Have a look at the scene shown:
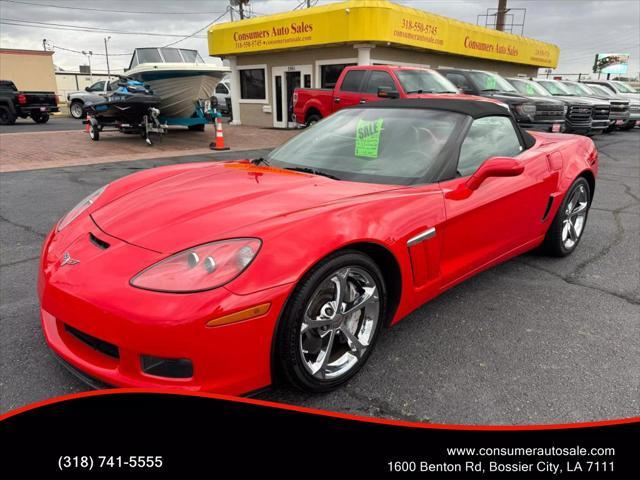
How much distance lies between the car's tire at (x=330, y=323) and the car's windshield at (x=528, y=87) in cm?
1264

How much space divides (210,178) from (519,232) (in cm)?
218

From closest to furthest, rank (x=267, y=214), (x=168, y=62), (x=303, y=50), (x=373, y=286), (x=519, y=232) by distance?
(x=267, y=214) → (x=373, y=286) → (x=519, y=232) → (x=168, y=62) → (x=303, y=50)

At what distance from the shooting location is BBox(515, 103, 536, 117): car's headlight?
10.6 metres

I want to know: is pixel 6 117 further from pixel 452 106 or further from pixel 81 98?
pixel 452 106

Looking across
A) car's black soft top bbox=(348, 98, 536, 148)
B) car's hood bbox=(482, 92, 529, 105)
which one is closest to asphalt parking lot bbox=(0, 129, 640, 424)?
car's black soft top bbox=(348, 98, 536, 148)

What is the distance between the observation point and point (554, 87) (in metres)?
16.0

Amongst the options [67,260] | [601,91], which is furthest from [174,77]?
[601,91]

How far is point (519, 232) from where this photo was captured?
3.39 meters

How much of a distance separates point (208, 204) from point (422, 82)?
8.99 m

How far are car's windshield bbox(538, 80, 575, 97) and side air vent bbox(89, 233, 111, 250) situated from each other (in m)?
16.2

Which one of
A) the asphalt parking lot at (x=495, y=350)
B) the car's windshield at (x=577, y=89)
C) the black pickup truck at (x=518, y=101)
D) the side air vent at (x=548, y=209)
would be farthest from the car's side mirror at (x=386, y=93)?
the car's windshield at (x=577, y=89)

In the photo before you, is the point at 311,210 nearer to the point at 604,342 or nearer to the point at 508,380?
the point at 508,380

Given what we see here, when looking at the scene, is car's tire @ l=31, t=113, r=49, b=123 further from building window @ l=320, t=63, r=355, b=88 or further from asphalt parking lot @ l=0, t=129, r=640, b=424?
asphalt parking lot @ l=0, t=129, r=640, b=424

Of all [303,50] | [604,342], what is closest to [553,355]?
[604,342]
